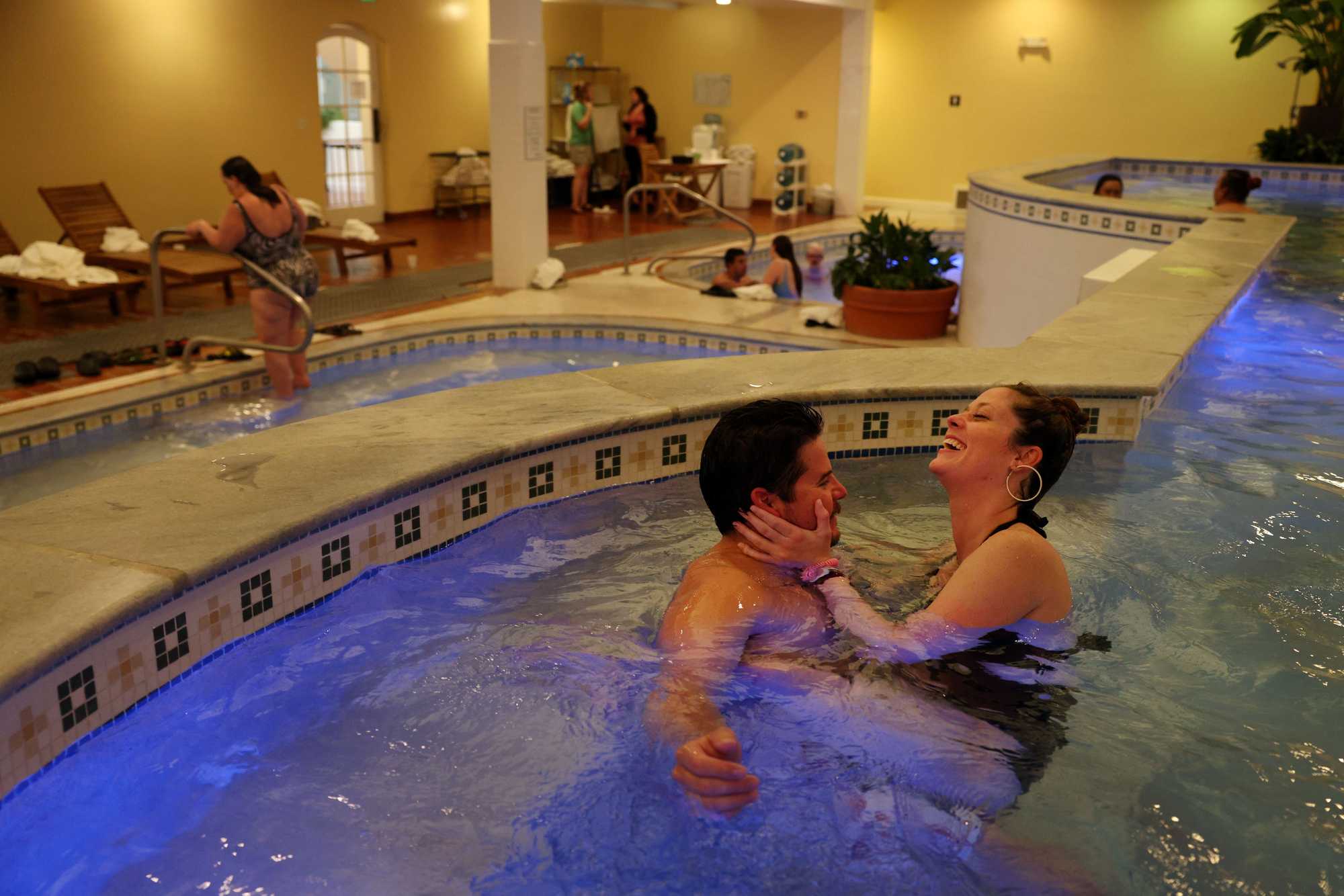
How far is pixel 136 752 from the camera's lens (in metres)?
2.26

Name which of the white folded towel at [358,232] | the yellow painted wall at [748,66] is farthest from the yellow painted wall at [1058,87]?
the white folded towel at [358,232]

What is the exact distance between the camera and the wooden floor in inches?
304

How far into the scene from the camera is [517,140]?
9.46 metres

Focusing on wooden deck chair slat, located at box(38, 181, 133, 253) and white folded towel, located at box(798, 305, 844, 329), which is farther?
wooden deck chair slat, located at box(38, 181, 133, 253)

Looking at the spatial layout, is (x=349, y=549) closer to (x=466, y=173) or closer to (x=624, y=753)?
(x=624, y=753)

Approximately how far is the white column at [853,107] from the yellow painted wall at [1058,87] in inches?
40.9

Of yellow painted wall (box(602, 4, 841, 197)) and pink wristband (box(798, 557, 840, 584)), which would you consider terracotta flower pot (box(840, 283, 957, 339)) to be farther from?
yellow painted wall (box(602, 4, 841, 197))

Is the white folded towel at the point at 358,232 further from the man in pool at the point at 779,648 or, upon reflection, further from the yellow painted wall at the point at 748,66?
the man in pool at the point at 779,648

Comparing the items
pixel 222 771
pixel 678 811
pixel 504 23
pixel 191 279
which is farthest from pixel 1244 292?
pixel 191 279

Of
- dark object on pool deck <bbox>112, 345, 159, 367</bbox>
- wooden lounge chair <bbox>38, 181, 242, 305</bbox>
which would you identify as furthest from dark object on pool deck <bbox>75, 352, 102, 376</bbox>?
wooden lounge chair <bbox>38, 181, 242, 305</bbox>

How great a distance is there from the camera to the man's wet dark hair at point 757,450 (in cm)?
227

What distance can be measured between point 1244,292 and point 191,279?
22.2ft

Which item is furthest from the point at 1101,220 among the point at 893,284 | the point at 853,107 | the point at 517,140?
the point at 853,107

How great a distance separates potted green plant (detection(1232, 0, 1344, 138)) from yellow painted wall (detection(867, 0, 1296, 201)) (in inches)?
30.7
